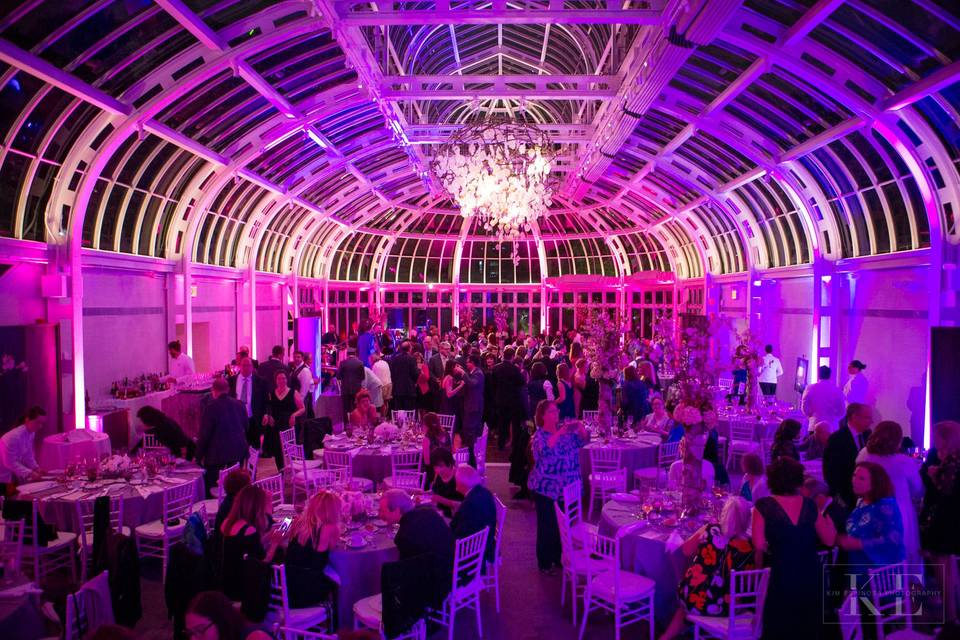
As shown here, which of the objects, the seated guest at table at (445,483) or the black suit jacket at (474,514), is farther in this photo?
the seated guest at table at (445,483)

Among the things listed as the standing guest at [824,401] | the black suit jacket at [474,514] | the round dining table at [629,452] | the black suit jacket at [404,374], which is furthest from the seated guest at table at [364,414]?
the standing guest at [824,401]

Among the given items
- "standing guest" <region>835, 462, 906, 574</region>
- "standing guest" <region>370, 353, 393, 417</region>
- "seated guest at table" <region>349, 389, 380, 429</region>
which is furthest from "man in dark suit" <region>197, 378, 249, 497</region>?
"standing guest" <region>835, 462, 906, 574</region>

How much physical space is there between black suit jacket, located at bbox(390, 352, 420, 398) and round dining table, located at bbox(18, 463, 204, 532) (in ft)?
13.9

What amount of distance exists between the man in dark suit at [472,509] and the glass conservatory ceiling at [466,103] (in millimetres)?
4577

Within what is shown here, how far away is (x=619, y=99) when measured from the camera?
10.4 metres

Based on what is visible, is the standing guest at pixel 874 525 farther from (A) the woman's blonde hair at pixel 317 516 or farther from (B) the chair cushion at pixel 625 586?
(A) the woman's blonde hair at pixel 317 516

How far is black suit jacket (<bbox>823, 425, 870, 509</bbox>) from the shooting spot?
5629 millimetres

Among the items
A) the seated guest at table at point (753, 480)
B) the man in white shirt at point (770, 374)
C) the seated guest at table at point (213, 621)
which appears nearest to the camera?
the seated guest at table at point (213, 621)

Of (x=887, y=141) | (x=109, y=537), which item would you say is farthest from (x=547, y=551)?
(x=887, y=141)

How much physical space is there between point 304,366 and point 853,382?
7.55 m

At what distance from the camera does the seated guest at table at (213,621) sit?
8.94 ft

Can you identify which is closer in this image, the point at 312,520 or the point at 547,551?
the point at 312,520

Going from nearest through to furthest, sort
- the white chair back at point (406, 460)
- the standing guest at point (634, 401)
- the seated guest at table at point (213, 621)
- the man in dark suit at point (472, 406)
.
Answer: the seated guest at table at point (213, 621)
the white chair back at point (406, 460)
the standing guest at point (634, 401)
the man in dark suit at point (472, 406)

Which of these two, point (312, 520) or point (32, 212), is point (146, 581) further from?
point (32, 212)
